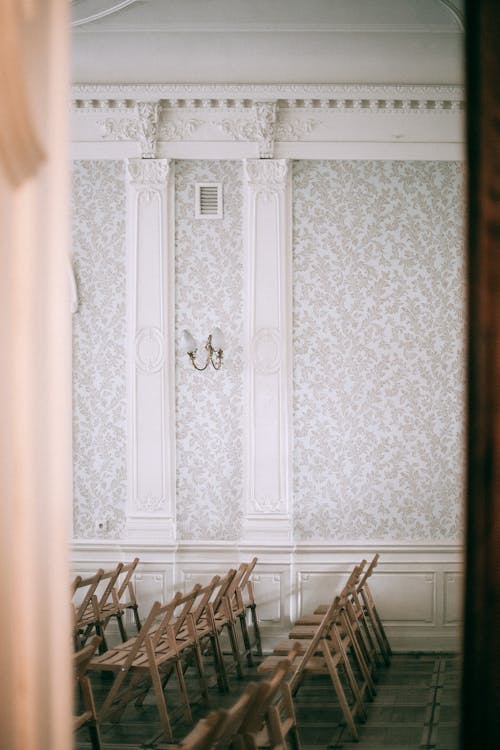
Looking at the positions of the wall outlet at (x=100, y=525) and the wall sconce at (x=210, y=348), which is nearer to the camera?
the wall sconce at (x=210, y=348)

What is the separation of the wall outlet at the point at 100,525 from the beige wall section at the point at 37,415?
19.9 ft

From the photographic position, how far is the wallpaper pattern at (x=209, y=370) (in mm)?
8391

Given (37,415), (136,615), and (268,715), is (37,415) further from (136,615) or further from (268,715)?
(136,615)

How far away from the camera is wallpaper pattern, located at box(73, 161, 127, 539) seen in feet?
27.7

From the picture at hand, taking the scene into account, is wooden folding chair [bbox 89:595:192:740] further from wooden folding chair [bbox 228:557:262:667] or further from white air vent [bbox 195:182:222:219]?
white air vent [bbox 195:182:222:219]

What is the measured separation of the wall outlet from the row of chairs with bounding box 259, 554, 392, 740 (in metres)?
1.94

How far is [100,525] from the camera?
838 cm

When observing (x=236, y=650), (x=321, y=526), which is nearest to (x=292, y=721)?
(x=236, y=650)

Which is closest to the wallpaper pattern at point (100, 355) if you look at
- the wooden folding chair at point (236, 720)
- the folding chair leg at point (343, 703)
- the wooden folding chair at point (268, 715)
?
the folding chair leg at point (343, 703)

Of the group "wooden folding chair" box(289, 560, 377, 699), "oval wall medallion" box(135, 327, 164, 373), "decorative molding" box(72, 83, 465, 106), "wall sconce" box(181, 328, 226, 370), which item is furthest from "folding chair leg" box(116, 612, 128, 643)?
"decorative molding" box(72, 83, 465, 106)

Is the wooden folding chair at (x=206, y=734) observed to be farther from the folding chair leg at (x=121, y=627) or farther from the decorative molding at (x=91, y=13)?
the decorative molding at (x=91, y=13)

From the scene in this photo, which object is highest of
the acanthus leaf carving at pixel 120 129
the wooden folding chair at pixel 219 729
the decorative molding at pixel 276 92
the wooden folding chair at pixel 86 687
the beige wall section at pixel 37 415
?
the decorative molding at pixel 276 92

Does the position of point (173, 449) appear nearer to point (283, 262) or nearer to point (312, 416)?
point (312, 416)

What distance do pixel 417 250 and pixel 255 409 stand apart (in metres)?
2.01
